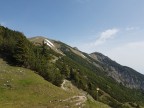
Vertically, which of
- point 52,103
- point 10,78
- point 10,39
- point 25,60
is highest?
point 10,39

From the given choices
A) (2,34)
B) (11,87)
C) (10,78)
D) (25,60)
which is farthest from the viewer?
(2,34)

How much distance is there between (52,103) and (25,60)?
99.5 feet

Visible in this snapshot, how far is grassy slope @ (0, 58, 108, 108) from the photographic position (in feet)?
178

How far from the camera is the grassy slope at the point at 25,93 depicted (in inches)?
2140

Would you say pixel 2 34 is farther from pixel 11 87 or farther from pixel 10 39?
pixel 11 87

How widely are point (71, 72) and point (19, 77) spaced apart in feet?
173

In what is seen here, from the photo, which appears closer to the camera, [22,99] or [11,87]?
[22,99]

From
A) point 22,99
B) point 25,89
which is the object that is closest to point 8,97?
point 22,99

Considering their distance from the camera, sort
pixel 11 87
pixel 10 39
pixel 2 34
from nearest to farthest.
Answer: pixel 11 87, pixel 10 39, pixel 2 34

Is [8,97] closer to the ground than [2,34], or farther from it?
closer to the ground

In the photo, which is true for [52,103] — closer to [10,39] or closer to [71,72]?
[10,39]

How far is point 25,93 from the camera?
60656mm

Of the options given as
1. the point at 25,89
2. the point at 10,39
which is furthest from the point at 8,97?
the point at 10,39

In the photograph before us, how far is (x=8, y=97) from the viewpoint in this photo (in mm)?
56875
